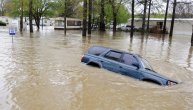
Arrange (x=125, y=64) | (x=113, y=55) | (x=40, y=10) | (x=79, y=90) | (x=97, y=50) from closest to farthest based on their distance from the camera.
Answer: (x=79, y=90)
(x=125, y=64)
(x=113, y=55)
(x=97, y=50)
(x=40, y=10)

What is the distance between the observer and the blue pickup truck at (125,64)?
38.4 ft

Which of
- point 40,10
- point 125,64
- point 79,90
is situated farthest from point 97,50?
point 40,10

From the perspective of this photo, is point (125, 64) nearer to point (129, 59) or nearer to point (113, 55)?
point (129, 59)

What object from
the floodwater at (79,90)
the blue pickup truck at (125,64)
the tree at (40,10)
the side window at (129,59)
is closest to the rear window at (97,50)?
the blue pickup truck at (125,64)

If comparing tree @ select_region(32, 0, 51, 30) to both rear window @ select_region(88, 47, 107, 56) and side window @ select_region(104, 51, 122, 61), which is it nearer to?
rear window @ select_region(88, 47, 107, 56)

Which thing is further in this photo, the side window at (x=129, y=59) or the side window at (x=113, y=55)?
the side window at (x=113, y=55)

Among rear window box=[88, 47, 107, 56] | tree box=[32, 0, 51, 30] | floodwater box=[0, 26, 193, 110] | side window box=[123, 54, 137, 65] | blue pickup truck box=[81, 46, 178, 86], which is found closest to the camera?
floodwater box=[0, 26, 193, 110]

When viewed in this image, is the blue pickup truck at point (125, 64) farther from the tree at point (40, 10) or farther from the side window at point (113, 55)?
the tree at point (40, 10)

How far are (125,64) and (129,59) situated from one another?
0.27 meters

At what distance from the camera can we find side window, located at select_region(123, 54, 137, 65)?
1248 cm

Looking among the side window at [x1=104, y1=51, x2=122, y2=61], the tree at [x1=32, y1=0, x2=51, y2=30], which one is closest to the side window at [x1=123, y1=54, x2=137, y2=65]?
the side window at [x1=104, y1=51, x2=122, y2=61]

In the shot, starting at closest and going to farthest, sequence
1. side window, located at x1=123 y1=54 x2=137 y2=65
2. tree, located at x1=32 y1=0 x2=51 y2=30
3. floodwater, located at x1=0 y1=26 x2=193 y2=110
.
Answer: floodwater, located at x1=0 y1=26 x2=193 y2=110 < side window, located at x1=123 y1=54 x2=137 y2=65 < tree, located at x1=32 y1=0 x2=51 y2=30

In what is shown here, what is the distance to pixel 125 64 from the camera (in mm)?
12641

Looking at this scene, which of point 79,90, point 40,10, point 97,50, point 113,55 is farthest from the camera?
point 40,10
